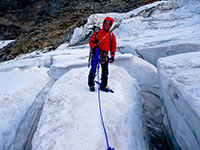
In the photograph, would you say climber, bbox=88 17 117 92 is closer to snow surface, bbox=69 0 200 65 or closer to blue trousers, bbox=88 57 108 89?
blue trousers, bbox=88 57 108 89

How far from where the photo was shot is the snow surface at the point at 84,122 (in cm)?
162

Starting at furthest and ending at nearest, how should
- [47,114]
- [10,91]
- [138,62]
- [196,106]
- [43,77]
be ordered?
1. [138,62]
2. [43,77]
3. [10,91]
4. [47,114]
5. [196,106]

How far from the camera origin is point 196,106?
140 cm

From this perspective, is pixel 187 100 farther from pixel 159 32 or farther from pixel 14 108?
pixel 159 32

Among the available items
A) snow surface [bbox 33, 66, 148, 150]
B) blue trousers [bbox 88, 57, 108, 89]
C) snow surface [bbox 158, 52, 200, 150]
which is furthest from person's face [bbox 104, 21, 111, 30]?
snow surface [bbox 158, 52, 200, 150]

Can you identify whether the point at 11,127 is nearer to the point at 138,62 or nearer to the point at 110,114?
the point at 110,114

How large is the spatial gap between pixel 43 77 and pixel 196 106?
3735mm

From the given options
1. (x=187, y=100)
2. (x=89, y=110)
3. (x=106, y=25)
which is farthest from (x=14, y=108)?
(x=187, y=100)

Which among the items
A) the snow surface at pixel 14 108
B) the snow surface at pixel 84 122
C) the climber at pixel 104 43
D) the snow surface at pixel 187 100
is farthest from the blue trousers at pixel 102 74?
the snow surface at pixel 14 108

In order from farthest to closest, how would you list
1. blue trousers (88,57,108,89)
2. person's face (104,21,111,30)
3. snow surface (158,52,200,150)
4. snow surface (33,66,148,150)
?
1. blue trousers (88,57,108,89)
2. person's face (104,21,111,30)
3. snow surface (33,66,148,150)
4. snow surface (158,52,200,150)

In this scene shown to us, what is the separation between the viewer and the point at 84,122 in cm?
183

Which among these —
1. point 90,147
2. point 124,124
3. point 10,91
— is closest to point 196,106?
point 124,124

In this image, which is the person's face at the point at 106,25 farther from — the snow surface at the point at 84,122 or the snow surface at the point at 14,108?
the snow surface at the point at 14,108

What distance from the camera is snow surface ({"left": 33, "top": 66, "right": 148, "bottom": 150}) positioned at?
1624 millimetres
